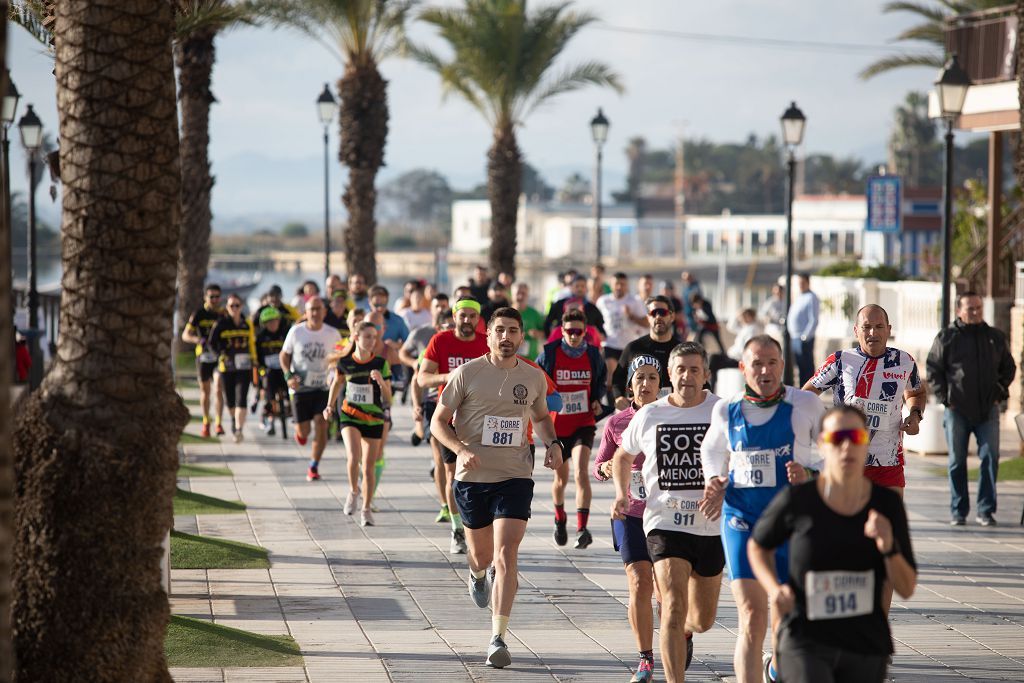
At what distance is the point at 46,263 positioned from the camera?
15275 centimetres

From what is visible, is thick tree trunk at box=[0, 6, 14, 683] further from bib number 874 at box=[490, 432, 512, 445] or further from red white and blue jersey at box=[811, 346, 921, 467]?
red white and blue jersey at box=[811, 346, 921, 467]

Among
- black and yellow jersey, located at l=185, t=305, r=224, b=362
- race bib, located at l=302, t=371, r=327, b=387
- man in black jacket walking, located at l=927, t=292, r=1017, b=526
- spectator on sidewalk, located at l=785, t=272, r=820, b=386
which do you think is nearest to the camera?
man in black jacket walking, located at l=927, t=292, r=1017, b=526

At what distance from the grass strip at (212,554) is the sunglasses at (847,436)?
6.59m

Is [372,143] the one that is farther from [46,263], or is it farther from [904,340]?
[46,263]

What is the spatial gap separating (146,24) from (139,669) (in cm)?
278

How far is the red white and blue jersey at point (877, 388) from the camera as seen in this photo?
8.99m

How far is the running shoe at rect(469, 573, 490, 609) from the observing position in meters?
8.98

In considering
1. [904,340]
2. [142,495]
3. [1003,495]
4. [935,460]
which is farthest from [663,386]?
[904,340]

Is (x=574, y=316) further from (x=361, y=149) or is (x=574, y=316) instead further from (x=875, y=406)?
(x=361, y=149)

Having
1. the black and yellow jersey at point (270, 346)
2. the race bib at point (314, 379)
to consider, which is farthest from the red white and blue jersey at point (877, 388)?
the black and yellow jersey at point (270, 346)

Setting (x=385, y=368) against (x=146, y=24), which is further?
(x=385, y=368)

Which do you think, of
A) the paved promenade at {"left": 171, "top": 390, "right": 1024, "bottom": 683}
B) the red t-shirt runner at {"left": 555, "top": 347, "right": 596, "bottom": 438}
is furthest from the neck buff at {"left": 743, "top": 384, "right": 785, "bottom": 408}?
the red t-shirt runner at {"left": 555, "top": 347, "right": 596, "bottom": 438}

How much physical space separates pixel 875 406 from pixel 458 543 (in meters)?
3.81

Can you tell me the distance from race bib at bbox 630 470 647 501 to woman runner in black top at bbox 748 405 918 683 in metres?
2.53
